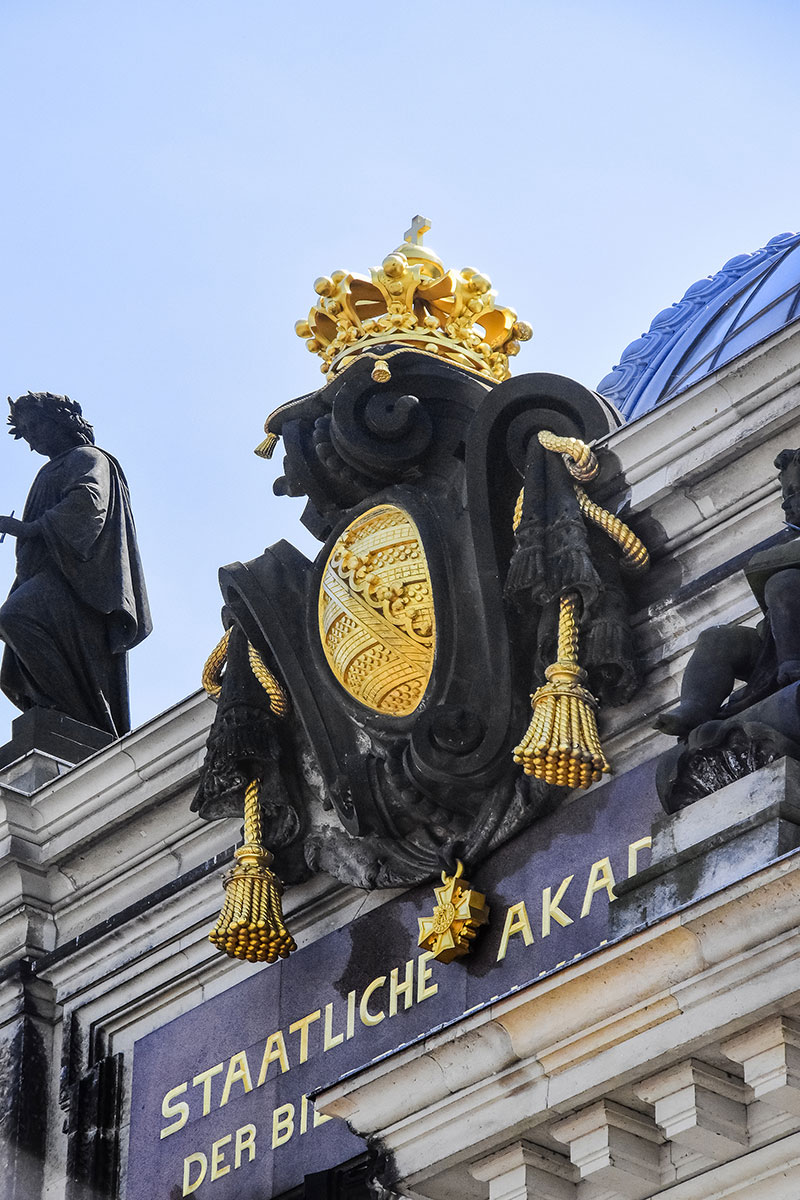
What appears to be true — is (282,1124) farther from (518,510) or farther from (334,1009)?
(518,510)

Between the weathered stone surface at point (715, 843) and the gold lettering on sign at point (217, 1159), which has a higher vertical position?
the gold lettering on sign at point (217, 1159)

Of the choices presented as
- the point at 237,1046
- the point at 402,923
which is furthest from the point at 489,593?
the point at 237,1046

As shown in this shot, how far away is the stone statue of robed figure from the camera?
1853 centimetres

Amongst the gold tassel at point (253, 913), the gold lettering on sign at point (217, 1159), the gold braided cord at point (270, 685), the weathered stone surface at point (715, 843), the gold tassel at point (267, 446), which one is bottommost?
the weathered stone surface at point (715, 843)

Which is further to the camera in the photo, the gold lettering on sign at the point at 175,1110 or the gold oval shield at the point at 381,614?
the gold lettering on sign at the point at 175,1110

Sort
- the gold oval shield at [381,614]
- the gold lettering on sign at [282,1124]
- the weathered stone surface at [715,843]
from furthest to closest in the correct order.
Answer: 1. the gold oval shield at [381,614]
2. the gold lettering on sign at [282,1124]
3. the weathered stone surface at [715,843]

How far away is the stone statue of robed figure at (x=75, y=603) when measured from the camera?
60.8 ft

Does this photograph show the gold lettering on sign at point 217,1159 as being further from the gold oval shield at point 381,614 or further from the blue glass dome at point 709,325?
the blue glass dome at point 709,325

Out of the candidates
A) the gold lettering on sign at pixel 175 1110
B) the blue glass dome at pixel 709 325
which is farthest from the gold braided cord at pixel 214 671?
the blue glass dome at pixel 709 325

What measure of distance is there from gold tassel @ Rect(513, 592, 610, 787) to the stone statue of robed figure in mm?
5373

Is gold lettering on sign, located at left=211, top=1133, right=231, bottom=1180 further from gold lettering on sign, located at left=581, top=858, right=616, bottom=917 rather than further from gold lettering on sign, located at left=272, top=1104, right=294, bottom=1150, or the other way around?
gold lettering on sign, located at left=581, top=858, right=616, bottom=917

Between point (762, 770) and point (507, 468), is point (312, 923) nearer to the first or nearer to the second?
point (507, 468)

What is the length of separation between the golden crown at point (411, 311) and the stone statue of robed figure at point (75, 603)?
9.58ft

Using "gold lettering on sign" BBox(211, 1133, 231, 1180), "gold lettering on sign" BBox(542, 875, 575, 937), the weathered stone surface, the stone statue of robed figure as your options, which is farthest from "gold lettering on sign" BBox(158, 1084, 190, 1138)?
the weathered stone surface
